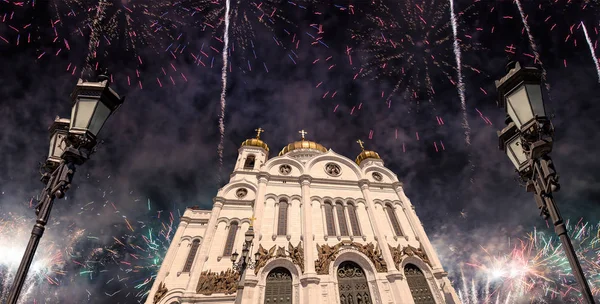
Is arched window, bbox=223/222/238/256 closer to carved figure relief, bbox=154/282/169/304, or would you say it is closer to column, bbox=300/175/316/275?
carved figure relief, bbox=154/282/169/304

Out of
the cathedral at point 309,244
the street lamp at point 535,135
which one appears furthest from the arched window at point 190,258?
the street lamp at point 535,135

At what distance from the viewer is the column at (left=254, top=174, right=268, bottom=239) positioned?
55.1 ft

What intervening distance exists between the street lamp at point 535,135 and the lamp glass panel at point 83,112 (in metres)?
6.89

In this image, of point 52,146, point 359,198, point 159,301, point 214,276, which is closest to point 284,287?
point 214,276

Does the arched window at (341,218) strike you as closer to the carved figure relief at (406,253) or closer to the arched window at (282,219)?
the carved figure relief at (406,253)

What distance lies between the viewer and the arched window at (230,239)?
17.8m

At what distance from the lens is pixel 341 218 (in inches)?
766

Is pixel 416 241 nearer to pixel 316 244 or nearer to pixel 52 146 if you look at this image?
pixel 316 244

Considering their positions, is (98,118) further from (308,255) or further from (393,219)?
(393,219)

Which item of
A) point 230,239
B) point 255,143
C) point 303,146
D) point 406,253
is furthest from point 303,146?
point 406,253

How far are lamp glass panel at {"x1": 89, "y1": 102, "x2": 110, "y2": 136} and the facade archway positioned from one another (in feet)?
50.0

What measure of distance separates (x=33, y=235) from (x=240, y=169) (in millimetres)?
23128

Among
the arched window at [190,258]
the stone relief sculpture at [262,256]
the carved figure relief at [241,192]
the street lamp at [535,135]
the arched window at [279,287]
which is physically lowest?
the street lamp at [535,135]

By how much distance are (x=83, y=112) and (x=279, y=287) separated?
46.8 feet
